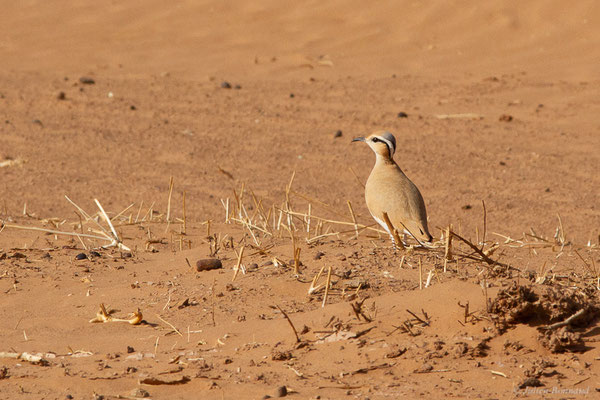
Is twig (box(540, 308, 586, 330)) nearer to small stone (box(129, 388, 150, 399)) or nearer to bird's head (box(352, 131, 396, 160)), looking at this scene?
small stone (box(129, 388, 150, 399))

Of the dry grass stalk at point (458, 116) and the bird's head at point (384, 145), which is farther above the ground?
the bird's head at point (384, 145)

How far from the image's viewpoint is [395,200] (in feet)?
16.8

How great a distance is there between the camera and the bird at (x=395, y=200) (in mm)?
4984

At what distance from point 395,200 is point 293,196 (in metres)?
2.54

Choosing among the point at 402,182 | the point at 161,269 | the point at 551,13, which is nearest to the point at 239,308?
the point at 161,269

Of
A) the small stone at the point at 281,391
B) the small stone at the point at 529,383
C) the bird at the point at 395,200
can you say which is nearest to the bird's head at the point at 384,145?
the bird at the point at 395,200

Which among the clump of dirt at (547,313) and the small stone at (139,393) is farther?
the clump of dirt at (547,313)

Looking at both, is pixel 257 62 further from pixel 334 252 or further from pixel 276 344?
pixel 276 344

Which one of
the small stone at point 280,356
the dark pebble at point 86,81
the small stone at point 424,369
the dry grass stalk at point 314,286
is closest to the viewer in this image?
the small stone at point 424,369

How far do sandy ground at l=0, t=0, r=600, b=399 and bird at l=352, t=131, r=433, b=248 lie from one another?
0.24 meters

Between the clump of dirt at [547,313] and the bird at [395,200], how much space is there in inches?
62.6

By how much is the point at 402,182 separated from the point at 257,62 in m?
8.24

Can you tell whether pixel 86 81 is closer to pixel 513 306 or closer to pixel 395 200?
pixel 395 200

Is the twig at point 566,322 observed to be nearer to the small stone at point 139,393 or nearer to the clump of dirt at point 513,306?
the clump of dirt at point 513,306
